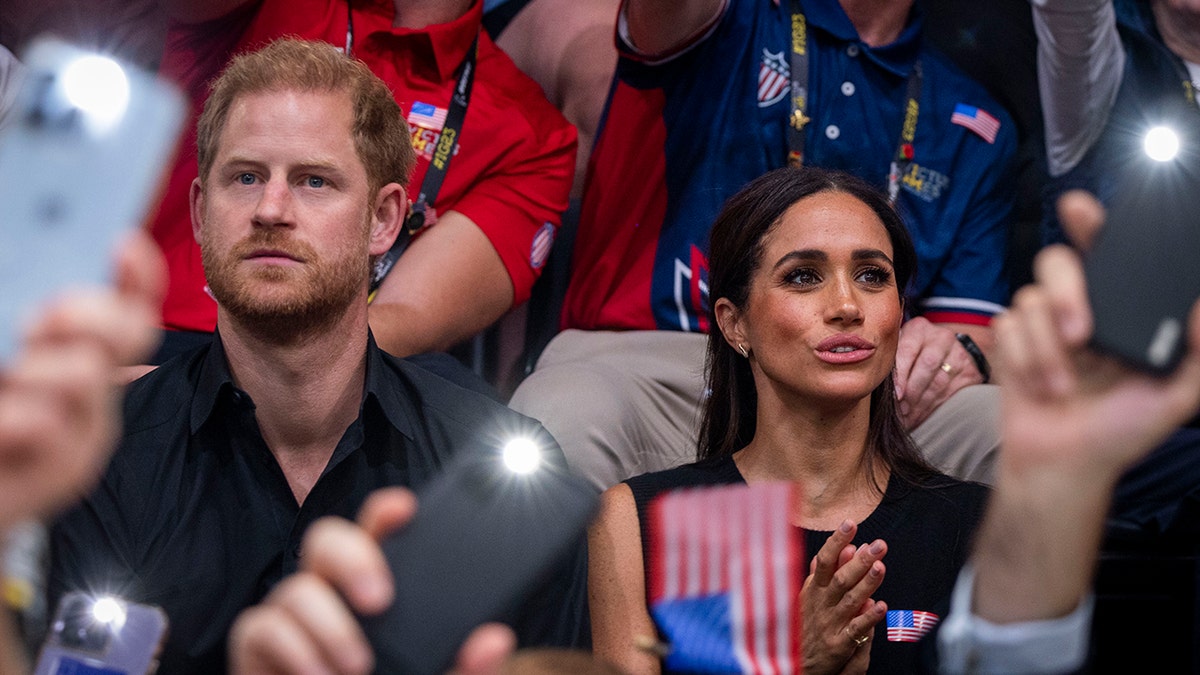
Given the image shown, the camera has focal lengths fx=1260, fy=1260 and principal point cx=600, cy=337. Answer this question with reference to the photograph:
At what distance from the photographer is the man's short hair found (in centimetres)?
184

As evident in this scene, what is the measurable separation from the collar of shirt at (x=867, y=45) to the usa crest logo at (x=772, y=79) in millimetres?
121

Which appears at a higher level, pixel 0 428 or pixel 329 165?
pixel 329 165

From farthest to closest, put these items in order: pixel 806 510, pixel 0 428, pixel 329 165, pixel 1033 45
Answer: pixel 1033 45 < pixel 806 510 < pixel 329 165 < pixel 0 428

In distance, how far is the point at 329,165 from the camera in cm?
178

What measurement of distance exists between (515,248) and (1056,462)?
172 cm

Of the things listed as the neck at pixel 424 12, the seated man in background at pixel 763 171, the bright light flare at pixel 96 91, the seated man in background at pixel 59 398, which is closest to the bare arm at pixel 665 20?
the seated man in background at pixel 763 171

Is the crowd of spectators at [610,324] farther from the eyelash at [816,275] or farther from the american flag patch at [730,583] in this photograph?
the american flag patch at [730,583]

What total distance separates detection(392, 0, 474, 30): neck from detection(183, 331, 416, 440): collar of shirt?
96 cm

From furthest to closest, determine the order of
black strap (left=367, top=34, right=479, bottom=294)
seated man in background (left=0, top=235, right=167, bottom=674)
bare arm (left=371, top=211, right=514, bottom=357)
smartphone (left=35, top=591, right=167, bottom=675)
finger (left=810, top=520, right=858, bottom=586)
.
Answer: black strap (left=367, top=34, right=479, bottom=294) < bare arm (left=371, top=211, right=514, bottom=357) < finger (left=810, top=520, right=858, bottom=586) < smartphone (left=35, top=591, right=167, bottom=675) < seated man in background (left=0, top=235, right=167, bottom=674)

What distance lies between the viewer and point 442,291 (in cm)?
239

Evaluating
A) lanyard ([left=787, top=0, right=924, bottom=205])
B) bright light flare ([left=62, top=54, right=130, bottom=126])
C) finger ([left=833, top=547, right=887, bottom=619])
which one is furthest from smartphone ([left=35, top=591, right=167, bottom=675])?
lanyard ([left=787, top=0, right=924, bottom=205])

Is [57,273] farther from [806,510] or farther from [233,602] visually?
[806,510]

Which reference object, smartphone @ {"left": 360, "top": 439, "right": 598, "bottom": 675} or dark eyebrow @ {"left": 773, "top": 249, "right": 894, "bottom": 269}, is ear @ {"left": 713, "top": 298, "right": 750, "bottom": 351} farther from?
smartphone @ {"left": 360, "top": 439, "right": 598, "bottom": 675}

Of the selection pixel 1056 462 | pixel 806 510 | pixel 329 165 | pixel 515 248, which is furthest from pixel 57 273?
→ pixel 515 248
